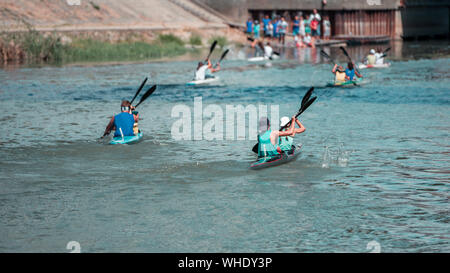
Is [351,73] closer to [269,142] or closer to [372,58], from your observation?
[372,58]

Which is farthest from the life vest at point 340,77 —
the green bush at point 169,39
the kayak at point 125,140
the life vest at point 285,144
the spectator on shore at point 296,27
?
the spectator on shore at point 296,27

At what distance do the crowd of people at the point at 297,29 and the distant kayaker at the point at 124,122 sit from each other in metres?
42.5

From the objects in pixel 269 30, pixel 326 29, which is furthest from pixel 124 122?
pixel 326 29

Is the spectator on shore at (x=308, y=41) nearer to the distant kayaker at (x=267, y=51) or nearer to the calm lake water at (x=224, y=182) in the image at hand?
the distant kayaker at (x=267, y=51)

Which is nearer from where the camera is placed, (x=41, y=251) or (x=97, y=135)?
(x=41, y=251)

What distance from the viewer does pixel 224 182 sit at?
16516 millimetres

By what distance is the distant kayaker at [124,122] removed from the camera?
20.2 meters

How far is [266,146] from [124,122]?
4.50 m

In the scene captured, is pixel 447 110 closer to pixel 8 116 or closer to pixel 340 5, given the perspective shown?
pixel 8 116

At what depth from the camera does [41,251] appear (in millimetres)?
11977

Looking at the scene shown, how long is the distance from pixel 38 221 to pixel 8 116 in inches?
537

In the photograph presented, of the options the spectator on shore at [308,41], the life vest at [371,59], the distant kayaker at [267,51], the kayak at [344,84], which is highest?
the spectator on shore at [308,41]
